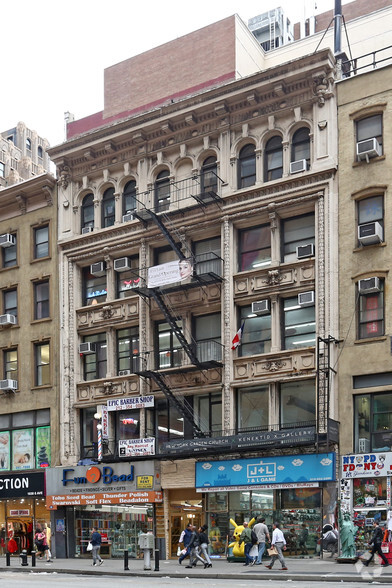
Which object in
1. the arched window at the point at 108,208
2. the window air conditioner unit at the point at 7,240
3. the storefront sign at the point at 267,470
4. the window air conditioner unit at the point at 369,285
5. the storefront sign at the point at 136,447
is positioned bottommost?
the storefront sign at the point at 267,470

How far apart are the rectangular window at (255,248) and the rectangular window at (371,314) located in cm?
460

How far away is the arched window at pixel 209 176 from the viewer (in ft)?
117

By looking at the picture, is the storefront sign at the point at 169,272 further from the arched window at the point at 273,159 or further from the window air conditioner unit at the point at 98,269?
the arched window at the point at 273,159

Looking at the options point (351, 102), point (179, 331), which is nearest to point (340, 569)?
point (179, 331)

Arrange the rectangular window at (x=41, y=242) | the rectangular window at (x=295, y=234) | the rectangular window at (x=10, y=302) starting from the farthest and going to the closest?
the rectangular window at (x=10, y=302) → the rectangular window at (x=41, y=242) → the rectangular window at (x=295, y=234)

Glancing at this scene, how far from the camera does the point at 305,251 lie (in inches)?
1265

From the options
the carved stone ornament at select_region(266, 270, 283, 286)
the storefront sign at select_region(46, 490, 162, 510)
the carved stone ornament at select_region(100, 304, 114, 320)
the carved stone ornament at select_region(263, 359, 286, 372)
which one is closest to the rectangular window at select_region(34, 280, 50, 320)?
the carved stone ornament at select_region(100, 304, 114, 320)

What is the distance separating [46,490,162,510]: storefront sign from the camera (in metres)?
34.0

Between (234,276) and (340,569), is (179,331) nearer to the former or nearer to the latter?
(234,276)

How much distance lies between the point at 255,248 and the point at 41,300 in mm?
12223

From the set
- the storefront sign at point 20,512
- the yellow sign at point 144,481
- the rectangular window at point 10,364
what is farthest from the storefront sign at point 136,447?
the rectangular window at point 10,364

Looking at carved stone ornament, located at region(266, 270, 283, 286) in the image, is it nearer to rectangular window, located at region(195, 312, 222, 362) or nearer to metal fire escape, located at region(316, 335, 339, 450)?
metal fire escape, located at region(316, 335, 339, 450)

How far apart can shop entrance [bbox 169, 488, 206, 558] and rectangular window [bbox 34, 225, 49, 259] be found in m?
14.0

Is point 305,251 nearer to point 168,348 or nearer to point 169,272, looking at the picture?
point 169,272
